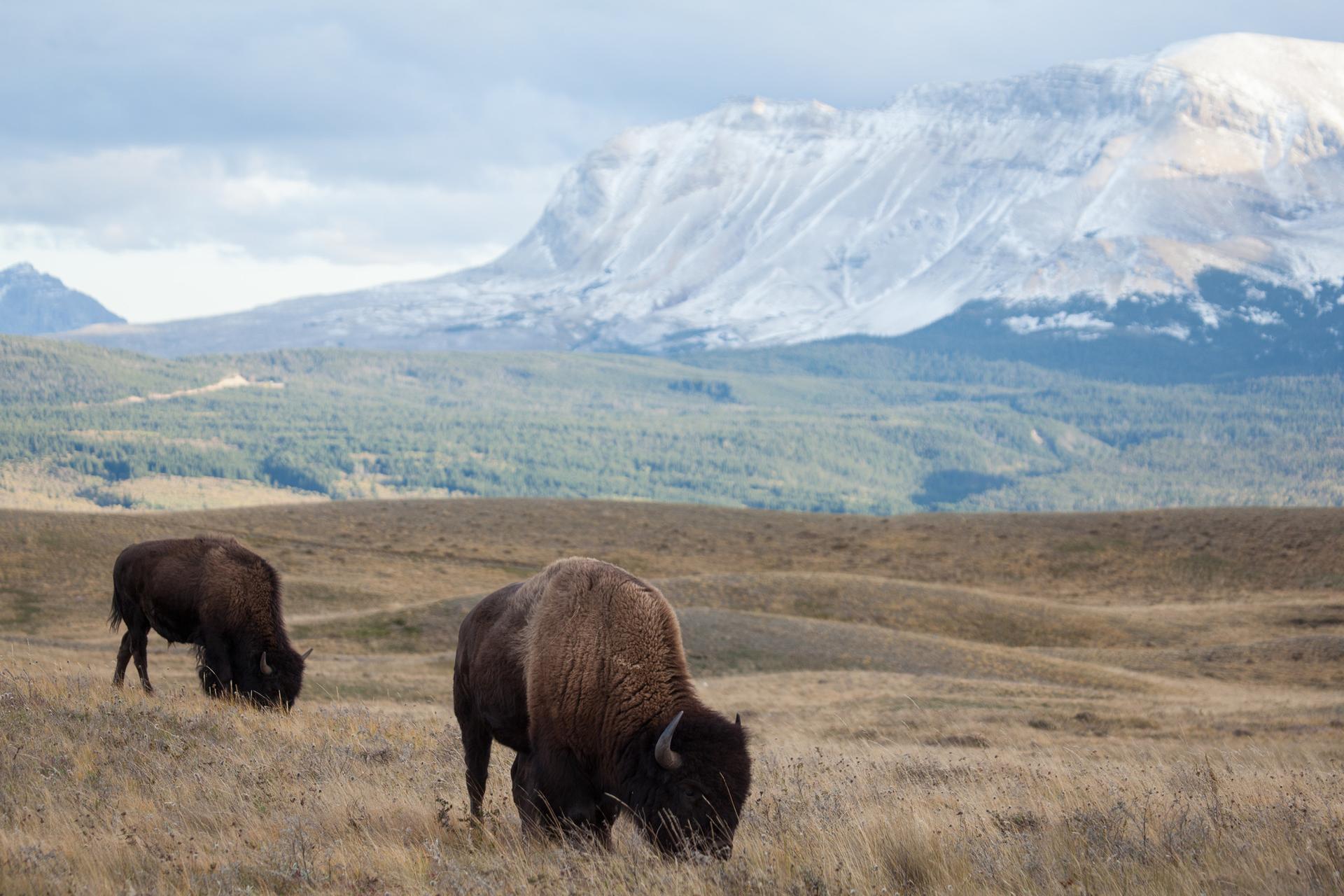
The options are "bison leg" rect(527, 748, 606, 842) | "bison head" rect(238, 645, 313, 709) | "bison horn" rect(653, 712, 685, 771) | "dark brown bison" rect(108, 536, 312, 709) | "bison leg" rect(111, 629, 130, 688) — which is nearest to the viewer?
"bison horn" rect(653, 712, 685, 771)

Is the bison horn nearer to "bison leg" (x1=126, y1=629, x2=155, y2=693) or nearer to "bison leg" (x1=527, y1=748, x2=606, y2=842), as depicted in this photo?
"bison leg" (x1=527, y1=748, x2=606, y2=842)

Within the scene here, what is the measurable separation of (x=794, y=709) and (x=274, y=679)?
1466cm

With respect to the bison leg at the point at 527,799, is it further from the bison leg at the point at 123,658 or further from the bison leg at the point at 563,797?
the bison leg at the point at 123,658

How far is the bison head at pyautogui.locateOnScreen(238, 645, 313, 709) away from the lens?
16797 mm

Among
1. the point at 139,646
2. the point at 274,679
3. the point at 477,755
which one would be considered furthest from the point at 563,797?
the point at 139,646

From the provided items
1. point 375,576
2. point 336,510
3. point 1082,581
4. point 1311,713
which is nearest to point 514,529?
point 336,510

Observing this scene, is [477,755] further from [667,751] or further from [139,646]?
[139,646]

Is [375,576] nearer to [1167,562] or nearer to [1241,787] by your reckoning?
[1167,562]

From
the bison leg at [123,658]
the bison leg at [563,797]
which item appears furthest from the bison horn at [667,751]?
the bison leg at [123,658]

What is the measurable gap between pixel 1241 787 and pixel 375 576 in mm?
44474

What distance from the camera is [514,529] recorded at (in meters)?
69.9

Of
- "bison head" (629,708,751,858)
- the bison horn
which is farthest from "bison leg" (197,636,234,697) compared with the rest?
the bison horn

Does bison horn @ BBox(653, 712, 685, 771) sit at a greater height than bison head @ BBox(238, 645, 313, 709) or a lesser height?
greater

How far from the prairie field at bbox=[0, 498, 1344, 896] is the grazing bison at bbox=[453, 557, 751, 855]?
37cm
